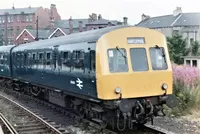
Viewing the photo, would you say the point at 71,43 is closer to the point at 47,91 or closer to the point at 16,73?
the point at 47,91

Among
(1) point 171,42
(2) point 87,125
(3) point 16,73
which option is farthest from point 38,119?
(1) point 171,42

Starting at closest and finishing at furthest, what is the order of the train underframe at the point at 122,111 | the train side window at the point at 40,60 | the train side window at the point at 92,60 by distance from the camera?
the train underframe at the point at 122,111 < the train side window at the point at 92,60 < the train side window at the point at 40,60

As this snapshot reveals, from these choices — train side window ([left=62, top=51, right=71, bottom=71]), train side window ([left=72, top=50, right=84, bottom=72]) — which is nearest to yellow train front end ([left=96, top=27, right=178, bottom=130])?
train side window ([left=72, top=50, right=84, bottom=72])

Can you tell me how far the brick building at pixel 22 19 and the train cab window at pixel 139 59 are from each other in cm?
7841

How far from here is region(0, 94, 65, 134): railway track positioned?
11.5 metres

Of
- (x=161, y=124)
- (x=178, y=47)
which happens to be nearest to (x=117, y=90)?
(x=161, y=124)

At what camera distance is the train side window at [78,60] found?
11.1 meters

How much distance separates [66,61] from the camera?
12.5 m

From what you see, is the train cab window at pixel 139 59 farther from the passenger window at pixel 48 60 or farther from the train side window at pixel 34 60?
the train side window at pixel 34 60

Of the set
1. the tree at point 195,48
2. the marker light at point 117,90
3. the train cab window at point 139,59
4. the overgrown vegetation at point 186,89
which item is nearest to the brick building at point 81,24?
→ the tree at point 195,48

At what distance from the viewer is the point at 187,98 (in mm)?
13258

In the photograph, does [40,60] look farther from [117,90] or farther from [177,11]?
[177,11]

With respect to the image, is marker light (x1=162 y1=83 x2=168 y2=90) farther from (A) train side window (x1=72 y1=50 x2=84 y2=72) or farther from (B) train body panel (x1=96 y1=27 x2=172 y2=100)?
(A) train side window (x1=72 y1=50 x2=84 y2=72)

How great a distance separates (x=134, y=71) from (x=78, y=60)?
2.09 meters
